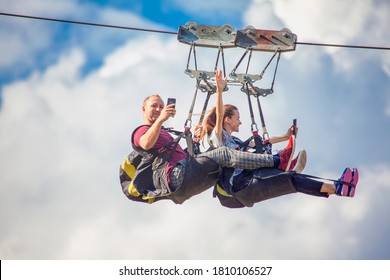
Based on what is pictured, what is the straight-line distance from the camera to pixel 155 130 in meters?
9.11

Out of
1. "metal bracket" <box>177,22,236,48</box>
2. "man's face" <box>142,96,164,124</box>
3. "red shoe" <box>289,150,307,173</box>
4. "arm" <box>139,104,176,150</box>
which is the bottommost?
"red shoe" <box>289,150,307,173</box>

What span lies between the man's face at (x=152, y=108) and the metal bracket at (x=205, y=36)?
67cm

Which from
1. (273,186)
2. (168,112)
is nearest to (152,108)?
(168,112)

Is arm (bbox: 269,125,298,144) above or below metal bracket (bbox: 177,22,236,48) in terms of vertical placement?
Result: below

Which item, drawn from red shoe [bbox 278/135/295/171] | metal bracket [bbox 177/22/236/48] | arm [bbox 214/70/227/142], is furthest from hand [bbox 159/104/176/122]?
red shoe [bbox 278/135/295/171]

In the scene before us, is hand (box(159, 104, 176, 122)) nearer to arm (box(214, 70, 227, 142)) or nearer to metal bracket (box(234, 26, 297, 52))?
arm (box(214, 70, 227, 142))

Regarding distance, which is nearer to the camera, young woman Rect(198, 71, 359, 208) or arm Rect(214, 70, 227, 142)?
young woman Rect(198, 71, 359, 208)

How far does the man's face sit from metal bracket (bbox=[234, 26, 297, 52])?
1.07 metres

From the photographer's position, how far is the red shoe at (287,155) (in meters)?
9.26

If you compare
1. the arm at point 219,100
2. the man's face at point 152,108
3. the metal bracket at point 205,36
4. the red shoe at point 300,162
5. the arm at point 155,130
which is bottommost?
the red shoe at point 300,162

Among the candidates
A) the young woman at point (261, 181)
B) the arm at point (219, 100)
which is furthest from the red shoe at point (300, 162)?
the arm at point (219, 100)

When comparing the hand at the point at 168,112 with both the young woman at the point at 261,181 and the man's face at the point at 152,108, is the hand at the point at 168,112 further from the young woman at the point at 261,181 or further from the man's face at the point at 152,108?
the man's face at the point at 152,108

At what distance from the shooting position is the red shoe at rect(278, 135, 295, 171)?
9.26 meters
